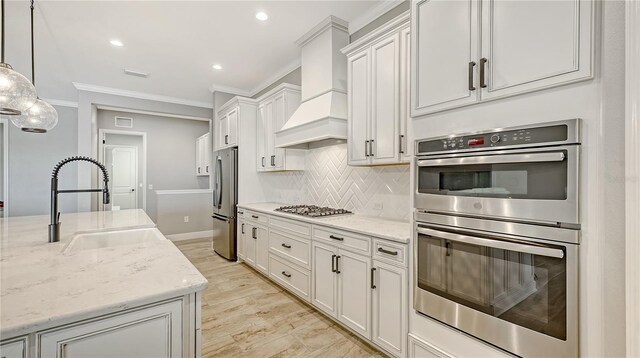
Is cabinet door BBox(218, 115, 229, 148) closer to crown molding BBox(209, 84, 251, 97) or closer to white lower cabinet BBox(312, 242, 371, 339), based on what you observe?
crown molding BBox(209, 84, 251, 97)

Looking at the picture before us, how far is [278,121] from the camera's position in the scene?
3.87 metres

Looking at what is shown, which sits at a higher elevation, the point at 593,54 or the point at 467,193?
the point at 593,54

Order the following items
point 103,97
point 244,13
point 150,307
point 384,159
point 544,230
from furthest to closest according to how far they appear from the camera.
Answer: point 103,97
point 244,13
point 384,159
point 544,230
point 150,307

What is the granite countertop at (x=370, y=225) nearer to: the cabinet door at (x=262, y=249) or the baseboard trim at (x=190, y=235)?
the cabinet door at (x=262, y=249)

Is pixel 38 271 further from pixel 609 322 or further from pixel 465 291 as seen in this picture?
pixel 609 322

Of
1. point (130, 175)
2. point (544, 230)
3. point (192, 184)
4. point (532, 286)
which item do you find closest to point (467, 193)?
point (544, 230)

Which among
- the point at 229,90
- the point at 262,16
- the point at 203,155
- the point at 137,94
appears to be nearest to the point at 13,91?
the point at 262,16

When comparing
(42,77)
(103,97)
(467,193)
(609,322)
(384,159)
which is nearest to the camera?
(609,322)

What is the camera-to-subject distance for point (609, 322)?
1070 millimetres

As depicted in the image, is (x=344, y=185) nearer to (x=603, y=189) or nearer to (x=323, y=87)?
(x=323, y=87)

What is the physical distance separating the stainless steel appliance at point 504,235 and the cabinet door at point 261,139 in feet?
9.58

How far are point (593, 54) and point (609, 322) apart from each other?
1.02m

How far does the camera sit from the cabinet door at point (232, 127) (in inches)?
170

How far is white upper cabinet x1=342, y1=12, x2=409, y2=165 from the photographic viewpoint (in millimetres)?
2215
